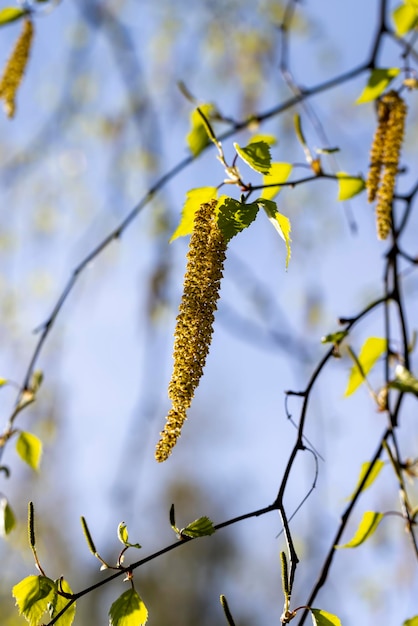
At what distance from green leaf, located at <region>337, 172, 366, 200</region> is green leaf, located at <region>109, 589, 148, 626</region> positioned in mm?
716

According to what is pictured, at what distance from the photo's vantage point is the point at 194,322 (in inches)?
30.2

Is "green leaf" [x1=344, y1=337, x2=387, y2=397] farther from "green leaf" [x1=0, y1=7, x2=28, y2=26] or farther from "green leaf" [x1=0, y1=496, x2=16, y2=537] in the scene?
"green leaf" [x1=0, y1=7, x2=28, y2=26]

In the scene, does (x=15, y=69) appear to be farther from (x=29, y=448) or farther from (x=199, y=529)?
(x=199, y=529)

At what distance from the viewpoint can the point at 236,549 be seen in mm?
12133

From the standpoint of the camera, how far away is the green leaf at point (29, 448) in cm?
129

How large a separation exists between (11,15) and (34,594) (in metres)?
1.18

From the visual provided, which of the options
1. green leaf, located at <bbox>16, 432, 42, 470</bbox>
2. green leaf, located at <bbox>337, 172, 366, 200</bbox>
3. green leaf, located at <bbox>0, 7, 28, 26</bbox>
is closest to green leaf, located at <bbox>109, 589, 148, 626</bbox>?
green leaf, located at <bbox>16, 432, 42, 470</bbox>

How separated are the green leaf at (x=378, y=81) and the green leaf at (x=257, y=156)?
0.42 metres

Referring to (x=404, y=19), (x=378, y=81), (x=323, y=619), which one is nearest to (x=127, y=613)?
(x=323, y=619)

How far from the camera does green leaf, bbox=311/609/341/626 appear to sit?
85cm

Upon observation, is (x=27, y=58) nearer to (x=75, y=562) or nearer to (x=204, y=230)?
(x=204, y=230)

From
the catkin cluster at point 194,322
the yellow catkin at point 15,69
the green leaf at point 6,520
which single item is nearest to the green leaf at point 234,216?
the catkin cluster at point 194,322

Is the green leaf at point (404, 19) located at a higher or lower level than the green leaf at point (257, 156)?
higher

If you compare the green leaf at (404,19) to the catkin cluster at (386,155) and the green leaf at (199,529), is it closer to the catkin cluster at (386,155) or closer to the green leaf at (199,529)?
the catkin cluster at (386,155)
